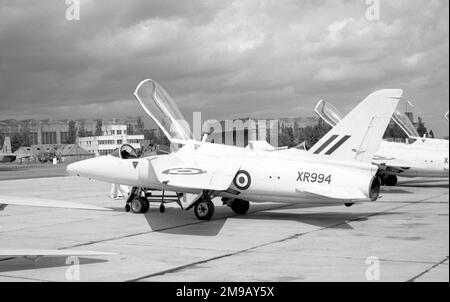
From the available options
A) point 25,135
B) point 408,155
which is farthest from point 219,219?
point 408,155

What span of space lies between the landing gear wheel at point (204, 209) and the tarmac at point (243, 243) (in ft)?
0.68

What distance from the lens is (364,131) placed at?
14328 millimetres

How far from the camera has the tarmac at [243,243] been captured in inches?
331

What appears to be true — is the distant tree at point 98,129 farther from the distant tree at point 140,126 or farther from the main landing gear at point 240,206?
the main landing gear at point 240,206

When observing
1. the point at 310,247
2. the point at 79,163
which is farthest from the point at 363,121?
the point at 79,163

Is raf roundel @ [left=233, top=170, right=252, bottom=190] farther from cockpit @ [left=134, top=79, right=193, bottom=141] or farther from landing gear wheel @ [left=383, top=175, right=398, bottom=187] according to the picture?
landing gear wheel @ [left=383, top=175, right=398, bottom=187]

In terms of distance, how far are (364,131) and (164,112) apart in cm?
551

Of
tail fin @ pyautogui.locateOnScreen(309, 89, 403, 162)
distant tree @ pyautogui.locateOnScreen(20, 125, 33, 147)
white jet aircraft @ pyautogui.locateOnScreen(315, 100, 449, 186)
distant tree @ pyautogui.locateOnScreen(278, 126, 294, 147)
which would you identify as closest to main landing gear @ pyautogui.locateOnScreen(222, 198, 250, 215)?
tail fin @ pyautogui.locateOnScreen(309, 89, 403, 162)

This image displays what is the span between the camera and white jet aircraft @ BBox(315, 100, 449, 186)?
25.5m

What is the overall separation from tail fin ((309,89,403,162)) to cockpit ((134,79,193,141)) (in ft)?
13.0

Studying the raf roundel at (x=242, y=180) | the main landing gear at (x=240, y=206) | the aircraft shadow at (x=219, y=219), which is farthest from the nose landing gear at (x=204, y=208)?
the main landing gear at (x=240, y=206)

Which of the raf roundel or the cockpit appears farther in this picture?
the cockpit
